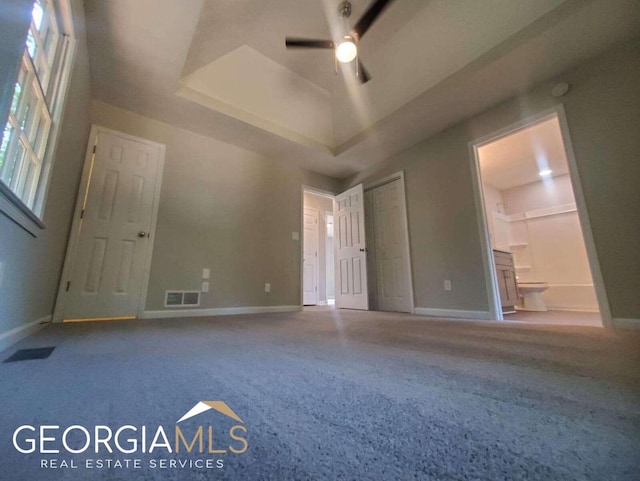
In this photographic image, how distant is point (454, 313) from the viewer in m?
2.93

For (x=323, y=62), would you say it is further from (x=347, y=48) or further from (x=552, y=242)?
(x=552, y=242)

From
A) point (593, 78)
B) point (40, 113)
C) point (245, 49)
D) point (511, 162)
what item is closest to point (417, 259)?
point (593, 78)

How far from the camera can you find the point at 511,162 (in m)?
4.36

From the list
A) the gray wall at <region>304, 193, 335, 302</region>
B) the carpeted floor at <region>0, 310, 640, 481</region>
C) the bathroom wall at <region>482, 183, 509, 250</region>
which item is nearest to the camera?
the carpeted floor at <region>0, 310, 640, 481</region>

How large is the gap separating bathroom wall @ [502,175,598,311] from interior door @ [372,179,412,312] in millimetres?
3031

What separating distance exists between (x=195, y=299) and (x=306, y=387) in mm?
2676

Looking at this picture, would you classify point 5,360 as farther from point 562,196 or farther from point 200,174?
point 562,196

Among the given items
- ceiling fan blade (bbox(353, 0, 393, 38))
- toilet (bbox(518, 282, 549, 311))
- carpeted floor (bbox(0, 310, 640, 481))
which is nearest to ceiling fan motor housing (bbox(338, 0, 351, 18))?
ceiling fan blade (bbox(353, 0, 393, 38))

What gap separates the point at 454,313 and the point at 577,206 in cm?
153

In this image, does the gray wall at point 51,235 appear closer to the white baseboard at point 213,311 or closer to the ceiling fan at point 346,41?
the white baseboard at point 213,311

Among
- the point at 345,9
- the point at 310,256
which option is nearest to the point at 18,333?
the point at 345,9

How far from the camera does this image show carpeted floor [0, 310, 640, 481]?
0.42 meters

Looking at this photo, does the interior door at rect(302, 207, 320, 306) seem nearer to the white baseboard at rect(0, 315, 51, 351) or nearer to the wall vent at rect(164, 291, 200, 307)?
the wall vent at rect(164, 291, 200, 307)

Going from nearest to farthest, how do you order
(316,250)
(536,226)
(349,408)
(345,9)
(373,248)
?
(349,408)
(345,9)
(373,248)
(536,226)
(316,250)
